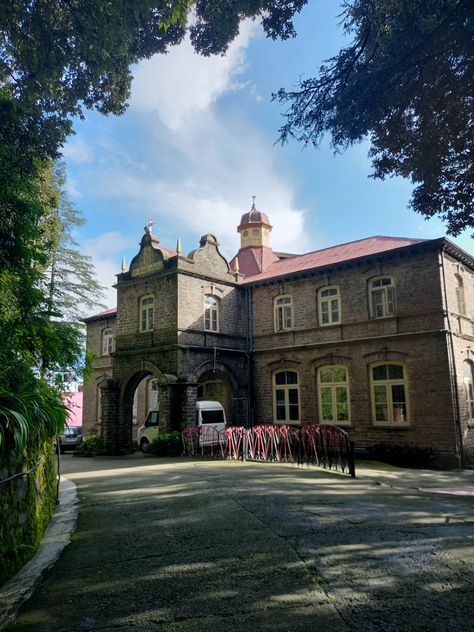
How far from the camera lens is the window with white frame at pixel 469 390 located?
16.3 meters

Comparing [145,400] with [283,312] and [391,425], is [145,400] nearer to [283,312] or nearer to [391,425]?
[283,312]

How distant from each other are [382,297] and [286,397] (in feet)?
19.6

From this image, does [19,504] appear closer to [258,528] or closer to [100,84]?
[258,528]

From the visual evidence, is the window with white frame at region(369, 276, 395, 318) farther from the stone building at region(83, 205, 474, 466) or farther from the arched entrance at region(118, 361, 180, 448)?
the arched entrance at region(118, 361, 180, 448)

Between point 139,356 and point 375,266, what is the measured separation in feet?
35.1

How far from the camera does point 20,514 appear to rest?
4332 millimetres

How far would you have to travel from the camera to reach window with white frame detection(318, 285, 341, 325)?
18.6 meters

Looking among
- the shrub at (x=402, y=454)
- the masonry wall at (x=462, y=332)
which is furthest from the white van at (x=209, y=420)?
the masonry wall at (x=462, y=332)

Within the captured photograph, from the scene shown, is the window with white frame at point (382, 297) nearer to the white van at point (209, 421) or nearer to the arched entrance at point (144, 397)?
the white van at point (209, 421)

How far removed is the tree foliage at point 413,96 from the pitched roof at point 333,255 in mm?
8604

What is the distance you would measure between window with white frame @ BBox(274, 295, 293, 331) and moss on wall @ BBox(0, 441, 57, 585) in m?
15.5

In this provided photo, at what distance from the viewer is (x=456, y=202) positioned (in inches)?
324

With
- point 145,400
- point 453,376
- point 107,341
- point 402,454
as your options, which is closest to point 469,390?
point 453,376

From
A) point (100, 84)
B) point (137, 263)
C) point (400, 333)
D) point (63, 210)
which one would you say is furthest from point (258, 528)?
point (63, 210)
